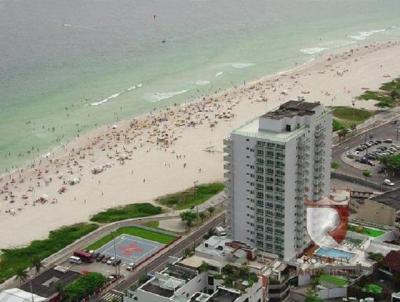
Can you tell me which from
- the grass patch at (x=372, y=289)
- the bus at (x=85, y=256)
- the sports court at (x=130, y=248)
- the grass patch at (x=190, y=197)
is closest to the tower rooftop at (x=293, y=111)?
the grass patch at (x=372, y=289)

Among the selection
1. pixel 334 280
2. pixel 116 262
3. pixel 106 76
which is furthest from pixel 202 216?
pixel 106 76

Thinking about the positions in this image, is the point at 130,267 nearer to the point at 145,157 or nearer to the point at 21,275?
the point at 21,275

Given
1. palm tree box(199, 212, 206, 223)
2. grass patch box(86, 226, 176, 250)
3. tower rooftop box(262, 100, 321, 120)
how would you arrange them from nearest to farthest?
1. tower rooftop box(262, 100, 321, 120)
2. grass patch box(86, 226, 176, 250)
3. palm tree box(199, 212, 206, 223)

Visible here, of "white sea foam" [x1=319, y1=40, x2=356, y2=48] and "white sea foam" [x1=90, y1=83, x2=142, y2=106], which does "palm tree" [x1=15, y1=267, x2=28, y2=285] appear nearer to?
"white sea foam" [x1=90, y1=83, x2=142, y2=106]

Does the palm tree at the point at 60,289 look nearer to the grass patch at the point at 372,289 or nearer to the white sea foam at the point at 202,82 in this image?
the grass patch at the point at 372,289

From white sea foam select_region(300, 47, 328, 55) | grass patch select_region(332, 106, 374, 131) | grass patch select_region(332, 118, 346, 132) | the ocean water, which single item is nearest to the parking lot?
grass patch select_region(332, 118, 346, 132)
